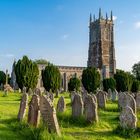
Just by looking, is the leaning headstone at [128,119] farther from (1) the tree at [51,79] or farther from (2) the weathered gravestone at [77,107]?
(1) the tree at [51,79]

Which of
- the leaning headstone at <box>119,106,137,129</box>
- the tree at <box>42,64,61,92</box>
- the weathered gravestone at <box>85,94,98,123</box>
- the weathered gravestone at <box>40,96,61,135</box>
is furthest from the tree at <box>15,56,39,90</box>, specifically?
the weathered gravestone at <box>40,96,61,135</box>

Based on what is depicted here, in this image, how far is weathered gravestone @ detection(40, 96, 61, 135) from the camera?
12.8m

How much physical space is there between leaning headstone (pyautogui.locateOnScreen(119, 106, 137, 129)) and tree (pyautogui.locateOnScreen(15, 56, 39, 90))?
34.3 meters

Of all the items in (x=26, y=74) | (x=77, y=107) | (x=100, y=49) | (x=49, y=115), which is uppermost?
(x=100, y=49)

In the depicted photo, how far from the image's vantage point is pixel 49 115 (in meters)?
13.1

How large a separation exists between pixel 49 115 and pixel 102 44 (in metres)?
97.1

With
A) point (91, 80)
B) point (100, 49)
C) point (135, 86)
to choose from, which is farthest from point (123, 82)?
point (100, 49)

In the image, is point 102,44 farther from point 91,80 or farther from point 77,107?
point 77,107

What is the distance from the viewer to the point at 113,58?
4232 inches

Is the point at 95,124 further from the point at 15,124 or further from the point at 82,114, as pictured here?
the point at 15,124

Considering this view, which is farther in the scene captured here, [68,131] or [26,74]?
[26,74]

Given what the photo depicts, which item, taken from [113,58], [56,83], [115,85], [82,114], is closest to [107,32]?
[113,58]

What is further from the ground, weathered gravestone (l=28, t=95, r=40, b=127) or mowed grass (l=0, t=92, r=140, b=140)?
weathered gravestone (l=28, t=95, r=40, b=127)

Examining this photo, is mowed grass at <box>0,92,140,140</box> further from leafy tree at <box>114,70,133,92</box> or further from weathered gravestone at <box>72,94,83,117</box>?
leafy tree at <box>114,70,133,92</box>
